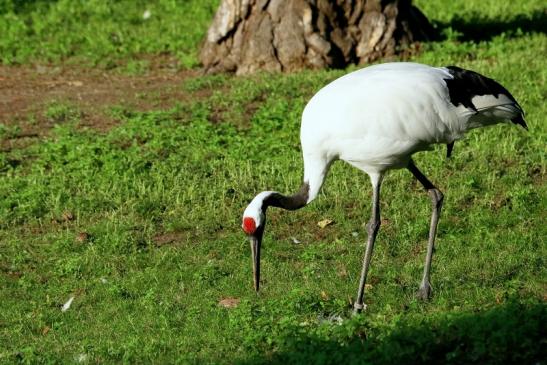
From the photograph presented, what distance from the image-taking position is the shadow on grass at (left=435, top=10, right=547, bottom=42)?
532 inches

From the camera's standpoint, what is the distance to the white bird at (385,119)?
724 centimetres

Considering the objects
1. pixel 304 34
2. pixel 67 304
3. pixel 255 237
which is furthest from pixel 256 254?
pixel 304 34

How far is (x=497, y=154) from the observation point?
979cm

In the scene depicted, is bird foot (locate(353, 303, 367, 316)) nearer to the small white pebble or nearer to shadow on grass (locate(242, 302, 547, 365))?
shadow on grass (locate(242, 302, 547, 365))

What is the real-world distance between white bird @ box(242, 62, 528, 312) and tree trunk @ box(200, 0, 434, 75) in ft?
15.6

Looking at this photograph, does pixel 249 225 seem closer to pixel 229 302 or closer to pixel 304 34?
pixel 229 302

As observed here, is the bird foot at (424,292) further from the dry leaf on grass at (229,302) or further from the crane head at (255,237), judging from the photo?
the dry leaf on grass at (229,302)

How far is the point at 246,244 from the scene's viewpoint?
8562mm

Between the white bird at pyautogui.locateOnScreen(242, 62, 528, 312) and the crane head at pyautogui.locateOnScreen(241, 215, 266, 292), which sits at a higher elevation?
the white bird at pyautogui.locateOnScreen(242, 62, 528, 312)

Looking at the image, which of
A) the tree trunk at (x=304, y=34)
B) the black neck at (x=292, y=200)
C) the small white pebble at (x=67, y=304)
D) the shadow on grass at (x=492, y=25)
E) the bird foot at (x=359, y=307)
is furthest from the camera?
the shadow on grass at (x=492, y=25)

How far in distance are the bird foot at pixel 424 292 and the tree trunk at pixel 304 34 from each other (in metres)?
5.37

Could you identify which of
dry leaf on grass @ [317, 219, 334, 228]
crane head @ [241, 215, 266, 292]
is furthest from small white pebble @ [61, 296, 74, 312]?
dry leaf on grass @ [317, 219, 334, 228]

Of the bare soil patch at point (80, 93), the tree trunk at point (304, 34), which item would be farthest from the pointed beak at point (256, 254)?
the tree trunk at point (304, 34)

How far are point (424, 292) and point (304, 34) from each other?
560cm
